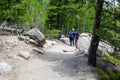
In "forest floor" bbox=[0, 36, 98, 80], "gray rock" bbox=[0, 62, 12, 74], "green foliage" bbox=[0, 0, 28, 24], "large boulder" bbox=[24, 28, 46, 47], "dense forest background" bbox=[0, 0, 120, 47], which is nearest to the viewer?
"gray rock" bbox=[0, 62, 12, 74]

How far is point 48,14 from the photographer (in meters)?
34.0

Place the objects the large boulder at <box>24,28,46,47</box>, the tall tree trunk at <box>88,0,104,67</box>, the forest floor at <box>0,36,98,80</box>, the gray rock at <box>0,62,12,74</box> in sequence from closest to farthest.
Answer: the gray rock at <box>0,62,12,74</box> → the forest floor at <box>0,36,98,80</box> → the tall tree trunk at <box>88,0,104,67</box> → the large boulder at <box>24,28,46,47</box>

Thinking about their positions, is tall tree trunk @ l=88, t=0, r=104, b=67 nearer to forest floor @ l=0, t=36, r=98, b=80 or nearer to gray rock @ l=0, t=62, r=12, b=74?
forest floor @ l=0, t=36, r=98, b=80

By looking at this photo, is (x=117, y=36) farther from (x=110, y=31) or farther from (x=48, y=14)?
(x=48, y=14)

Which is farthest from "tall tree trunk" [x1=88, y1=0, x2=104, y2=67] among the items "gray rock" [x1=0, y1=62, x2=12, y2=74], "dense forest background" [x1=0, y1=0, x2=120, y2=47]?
"gray rock" [x1=0, y1=62, x2=12, y2=74]

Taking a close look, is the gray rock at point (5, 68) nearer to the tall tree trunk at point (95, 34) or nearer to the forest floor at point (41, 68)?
the forest floor at point (41, 68)

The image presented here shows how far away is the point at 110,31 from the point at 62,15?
2051 cm

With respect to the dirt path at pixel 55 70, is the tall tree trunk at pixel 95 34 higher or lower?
higher

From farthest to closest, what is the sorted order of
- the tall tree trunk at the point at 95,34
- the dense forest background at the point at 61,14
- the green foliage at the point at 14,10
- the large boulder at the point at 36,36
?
the green foliage at the point at 14,10 < the large boulder at the point at 36,36 < the tall tree trunk at the point at 95,34 < the dense forest background at the point at 61,14

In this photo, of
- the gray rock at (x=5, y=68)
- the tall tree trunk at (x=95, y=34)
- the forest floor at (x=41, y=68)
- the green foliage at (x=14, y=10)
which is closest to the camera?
the gray rock at (x=5, y=68)

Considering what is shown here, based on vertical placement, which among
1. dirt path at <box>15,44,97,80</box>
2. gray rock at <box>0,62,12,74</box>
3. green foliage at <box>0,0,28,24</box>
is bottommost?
dirt path at <box>15,44,97,80</box>

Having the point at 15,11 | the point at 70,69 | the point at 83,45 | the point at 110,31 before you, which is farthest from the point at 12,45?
the point at 15,11

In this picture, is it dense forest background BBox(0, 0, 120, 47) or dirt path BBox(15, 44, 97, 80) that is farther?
dense forest background BBox(0, 0, 120, 47)

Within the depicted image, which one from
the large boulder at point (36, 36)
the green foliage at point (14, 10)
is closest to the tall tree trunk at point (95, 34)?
the large boulder at point (36, 36)
